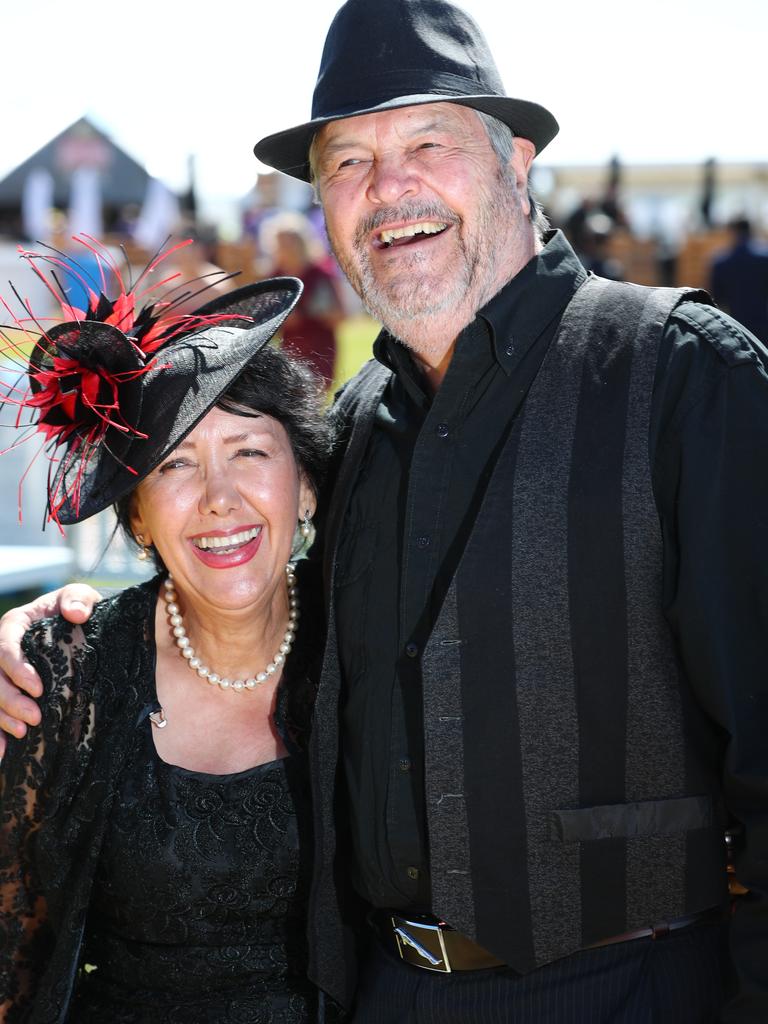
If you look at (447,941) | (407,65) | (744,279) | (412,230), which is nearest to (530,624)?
(447,941)

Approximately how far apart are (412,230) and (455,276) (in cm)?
14

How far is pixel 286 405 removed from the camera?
99.6 inches

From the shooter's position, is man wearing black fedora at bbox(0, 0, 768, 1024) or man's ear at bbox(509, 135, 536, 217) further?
man's ear at bbox(509, 135, 536, 217)

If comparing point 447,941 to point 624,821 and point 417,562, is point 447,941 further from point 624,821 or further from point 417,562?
point 417,562

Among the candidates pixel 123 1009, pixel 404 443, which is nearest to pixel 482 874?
pixel 404 443

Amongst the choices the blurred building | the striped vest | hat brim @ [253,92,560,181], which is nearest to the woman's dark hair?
hat brim @ [253,92,560,181]

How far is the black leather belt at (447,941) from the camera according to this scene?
1.83m

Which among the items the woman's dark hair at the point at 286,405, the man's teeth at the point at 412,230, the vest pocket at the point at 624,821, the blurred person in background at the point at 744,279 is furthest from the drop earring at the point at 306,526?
the blurred person in background at the point at 744,279

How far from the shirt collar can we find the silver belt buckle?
0.98 metres

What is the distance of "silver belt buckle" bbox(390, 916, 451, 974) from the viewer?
192 centimetres

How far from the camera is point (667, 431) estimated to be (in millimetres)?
1708

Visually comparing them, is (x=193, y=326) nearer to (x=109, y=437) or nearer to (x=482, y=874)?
(x=109, y=437)

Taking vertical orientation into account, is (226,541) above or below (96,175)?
above

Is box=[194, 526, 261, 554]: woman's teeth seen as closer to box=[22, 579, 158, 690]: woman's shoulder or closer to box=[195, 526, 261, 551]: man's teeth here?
box=[195, 526, 261, 551]: man's teeth
